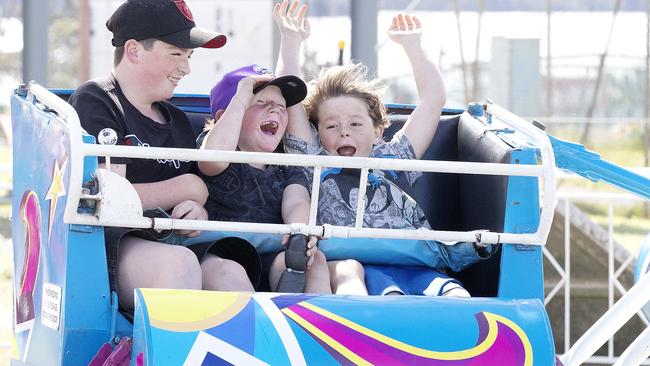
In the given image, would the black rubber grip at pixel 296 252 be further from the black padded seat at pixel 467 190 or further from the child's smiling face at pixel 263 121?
the black padded seat at pixel 467 190

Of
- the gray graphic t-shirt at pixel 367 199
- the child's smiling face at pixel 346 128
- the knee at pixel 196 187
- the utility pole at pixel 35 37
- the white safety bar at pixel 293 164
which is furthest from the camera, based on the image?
the utility pole at pixel 35 37

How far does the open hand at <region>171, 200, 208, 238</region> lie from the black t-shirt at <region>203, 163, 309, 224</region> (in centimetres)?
20

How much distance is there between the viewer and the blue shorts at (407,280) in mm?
3848

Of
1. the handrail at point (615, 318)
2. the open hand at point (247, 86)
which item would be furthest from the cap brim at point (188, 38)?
the handrail at point (615, 318)

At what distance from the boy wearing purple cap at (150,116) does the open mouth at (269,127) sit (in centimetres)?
25

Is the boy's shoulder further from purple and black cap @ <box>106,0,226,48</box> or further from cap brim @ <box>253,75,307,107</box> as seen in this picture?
purple and black cap @ <box>106,0,226,48</box>

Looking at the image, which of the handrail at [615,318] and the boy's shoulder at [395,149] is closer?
the handrail at [615,318]

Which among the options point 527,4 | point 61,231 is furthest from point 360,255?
point 527,4

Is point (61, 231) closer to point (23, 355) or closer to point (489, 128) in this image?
point (23, 355)

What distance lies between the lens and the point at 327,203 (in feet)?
13.7

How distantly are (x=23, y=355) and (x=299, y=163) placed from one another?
4.25 ft

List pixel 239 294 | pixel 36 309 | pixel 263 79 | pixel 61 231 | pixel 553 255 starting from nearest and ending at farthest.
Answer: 1. pixel 239 294
2. pixel 61 231
3. pixel 36 309
4. pixel 263 79
5. pixel 553 255

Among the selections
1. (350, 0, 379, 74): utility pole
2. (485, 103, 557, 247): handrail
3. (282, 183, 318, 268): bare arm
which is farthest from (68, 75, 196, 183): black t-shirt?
(350, 0, 379, 74): utility pole

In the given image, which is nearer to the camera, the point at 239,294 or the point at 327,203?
the point at 239,294
